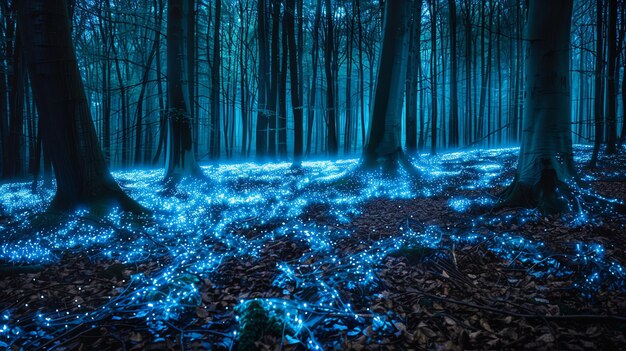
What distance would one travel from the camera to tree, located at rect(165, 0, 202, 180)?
891 centimetres

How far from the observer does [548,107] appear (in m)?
4.62

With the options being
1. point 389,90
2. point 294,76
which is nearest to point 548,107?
point 389,90

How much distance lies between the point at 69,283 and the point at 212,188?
5.73 metres

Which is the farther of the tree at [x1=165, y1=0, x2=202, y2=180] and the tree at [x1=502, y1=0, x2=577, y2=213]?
the tree at [x1=165, y1=0, x2=202, y2=180]

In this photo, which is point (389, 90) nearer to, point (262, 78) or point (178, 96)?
point (178, 96)

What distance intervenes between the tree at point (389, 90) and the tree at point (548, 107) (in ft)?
13.9

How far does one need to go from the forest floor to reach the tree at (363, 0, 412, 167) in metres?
3.38

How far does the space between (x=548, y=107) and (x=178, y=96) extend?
29.0 feet

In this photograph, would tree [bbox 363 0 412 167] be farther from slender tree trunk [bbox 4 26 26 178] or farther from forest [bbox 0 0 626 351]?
slender tree trunk [bbox 4 26 26 178]

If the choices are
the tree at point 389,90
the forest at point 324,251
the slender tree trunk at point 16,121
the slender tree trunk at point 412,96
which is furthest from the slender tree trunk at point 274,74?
the slender tree trunk at point 16,121

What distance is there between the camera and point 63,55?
489 cm

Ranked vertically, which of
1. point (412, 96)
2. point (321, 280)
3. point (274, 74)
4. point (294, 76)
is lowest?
point (321, 280)

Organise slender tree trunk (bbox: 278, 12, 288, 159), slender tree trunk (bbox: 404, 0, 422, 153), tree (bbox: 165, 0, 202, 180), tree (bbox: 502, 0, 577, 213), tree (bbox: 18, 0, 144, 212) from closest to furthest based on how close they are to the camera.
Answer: tree (bbox: 502, 0, 577, 213) → tree (bbox: 18, 0, 144, 212) → tree (bbox: 165, 0, 202, 180) → slender tree trunk (bbox: 404, 0, 422, 153) → slender tree trunk (bbox: 278, 12, 288, 159)

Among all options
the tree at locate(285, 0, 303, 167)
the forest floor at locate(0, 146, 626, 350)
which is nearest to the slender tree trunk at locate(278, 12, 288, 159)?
the tree at locate(285, 0, 303, 167)
